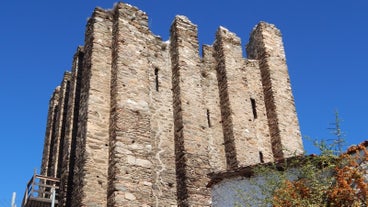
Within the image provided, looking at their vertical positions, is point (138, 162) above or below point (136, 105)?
below

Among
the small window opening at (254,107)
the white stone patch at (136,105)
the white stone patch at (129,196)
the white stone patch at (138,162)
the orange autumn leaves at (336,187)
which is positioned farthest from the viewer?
the small window opening at (254,107)

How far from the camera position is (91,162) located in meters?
11.8

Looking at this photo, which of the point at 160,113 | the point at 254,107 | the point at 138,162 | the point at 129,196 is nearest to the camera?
the point at 129,196

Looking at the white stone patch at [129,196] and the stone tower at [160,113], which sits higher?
the stone tower at [160,113]

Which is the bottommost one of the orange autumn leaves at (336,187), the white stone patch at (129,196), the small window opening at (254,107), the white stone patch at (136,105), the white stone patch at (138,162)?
the orange autumn leaves at (336,187)

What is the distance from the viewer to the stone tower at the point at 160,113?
39.4 feet

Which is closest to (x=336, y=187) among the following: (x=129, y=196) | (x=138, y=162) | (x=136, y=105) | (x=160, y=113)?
(x=129, y=196)

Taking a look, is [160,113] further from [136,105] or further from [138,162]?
[138,162]

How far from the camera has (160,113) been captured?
552 inches

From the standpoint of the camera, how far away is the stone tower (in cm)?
1200

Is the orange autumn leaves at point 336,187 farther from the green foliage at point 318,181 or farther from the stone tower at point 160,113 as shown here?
the stone tower at point 160,113

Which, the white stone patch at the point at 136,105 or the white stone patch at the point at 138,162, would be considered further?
the white stone patch at the point at 136,105

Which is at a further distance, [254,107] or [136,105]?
[254,107]

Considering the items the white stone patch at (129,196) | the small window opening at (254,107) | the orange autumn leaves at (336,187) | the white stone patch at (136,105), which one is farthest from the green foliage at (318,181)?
the small window opening at (254,107)
